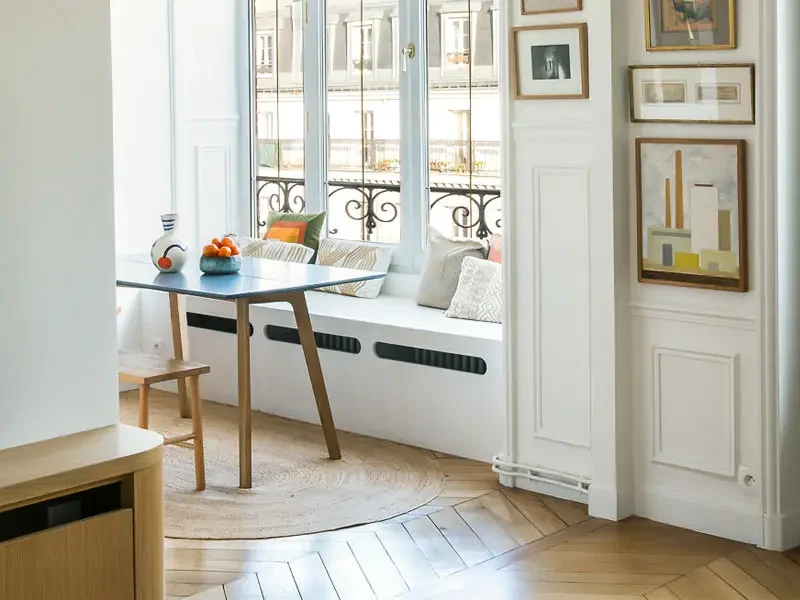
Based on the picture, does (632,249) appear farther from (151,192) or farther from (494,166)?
(151,192)

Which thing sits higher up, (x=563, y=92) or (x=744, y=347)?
(x=563, y=92)

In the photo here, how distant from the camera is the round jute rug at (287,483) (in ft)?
14.1

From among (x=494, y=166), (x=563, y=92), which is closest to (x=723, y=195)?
(x=563, y=92)

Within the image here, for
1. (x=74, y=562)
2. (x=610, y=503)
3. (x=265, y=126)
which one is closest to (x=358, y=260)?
(x=265, y=126)

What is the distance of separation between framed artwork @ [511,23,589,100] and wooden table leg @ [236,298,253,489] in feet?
4.40

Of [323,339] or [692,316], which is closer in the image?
[692,316]

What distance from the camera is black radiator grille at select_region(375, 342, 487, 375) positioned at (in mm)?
4988

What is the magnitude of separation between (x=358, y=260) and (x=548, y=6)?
2.15m

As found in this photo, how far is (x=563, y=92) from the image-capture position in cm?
434

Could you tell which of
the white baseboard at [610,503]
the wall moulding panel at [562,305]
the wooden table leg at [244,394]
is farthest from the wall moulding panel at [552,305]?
the wooden table leg at [244,394]

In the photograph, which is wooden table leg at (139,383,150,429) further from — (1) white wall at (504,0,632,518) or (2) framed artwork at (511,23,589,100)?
(2) framed artwork at (511,23,589,100)

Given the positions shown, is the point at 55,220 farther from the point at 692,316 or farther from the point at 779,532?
the point at 779,532

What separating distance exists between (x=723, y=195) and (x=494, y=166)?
187cm

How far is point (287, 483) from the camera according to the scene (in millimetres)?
4770
